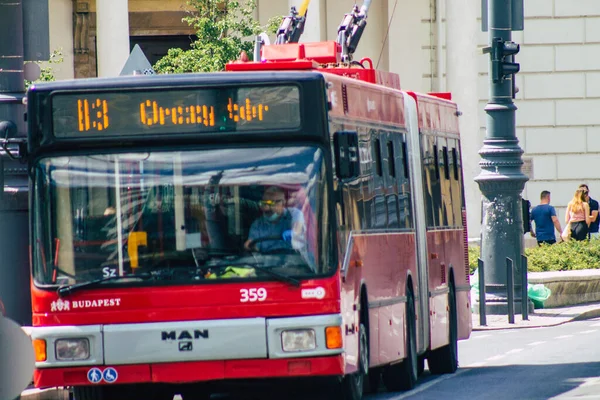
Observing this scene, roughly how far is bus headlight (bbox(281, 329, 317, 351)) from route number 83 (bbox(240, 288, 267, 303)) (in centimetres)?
28

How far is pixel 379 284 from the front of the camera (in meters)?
13.1

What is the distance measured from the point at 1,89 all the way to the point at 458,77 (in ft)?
67.2

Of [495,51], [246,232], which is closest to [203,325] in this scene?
[246,232]

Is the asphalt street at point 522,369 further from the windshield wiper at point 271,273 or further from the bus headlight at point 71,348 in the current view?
the bus headlight at point 71,348

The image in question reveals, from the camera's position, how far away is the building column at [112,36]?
3056cm

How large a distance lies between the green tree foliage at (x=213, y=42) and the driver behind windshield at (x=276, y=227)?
16.4 m

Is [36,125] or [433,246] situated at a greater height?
[36,125]

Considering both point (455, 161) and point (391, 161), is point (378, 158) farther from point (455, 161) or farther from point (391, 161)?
point (455, 161)

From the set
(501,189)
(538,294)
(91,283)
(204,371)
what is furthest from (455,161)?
(91,283)

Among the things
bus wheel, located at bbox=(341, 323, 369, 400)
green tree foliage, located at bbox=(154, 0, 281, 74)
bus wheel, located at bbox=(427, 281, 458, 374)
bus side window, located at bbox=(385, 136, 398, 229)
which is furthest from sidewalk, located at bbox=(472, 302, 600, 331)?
bus wheel, located at bbox=(341, 323, 369, 400)

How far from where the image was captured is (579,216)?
97.1ft

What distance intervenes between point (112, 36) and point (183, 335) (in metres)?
20.3

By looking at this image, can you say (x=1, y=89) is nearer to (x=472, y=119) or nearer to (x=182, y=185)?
(x=182, y=185)

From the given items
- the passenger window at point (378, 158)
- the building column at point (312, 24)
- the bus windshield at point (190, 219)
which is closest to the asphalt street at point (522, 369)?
the passenger window at point (378, 158)
